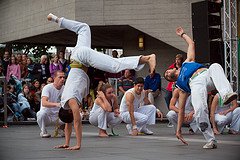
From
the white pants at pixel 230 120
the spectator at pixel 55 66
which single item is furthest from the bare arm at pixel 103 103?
the spectator at pixel 55 66

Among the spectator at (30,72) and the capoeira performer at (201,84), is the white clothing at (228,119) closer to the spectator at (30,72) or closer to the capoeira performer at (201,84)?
the capoeira performer at (201,84)

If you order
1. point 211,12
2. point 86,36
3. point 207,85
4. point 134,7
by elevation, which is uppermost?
point 134,7

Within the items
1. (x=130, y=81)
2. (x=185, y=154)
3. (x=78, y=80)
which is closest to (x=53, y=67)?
(x=130, y=81)

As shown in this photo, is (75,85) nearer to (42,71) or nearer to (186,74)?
(186,74)

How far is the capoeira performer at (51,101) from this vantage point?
37.2 feet

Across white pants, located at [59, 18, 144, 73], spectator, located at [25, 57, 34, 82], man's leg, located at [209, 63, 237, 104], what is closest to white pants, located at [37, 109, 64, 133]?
white pants, located at [59, 18, 144, 73]

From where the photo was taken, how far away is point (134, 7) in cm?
2097

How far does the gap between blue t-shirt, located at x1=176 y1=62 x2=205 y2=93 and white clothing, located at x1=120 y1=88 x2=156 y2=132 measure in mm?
3729

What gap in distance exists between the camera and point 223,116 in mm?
12680

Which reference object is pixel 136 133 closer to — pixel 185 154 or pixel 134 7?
pixel 185 154

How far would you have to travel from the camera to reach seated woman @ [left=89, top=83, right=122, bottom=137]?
478 inches

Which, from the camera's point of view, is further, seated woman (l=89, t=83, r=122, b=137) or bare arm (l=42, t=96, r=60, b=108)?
seated woman (l=89, t=83, r=122, b=137)

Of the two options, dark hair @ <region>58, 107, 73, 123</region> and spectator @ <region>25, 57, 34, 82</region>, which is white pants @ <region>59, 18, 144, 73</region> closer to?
dark hair @ <region>58, 107, 73, 123</region>

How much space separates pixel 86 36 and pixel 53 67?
10182mm
